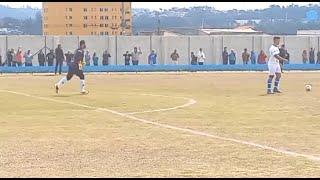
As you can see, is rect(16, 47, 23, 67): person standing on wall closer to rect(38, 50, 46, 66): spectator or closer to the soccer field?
rect(38, 50, 46, 66): spectator

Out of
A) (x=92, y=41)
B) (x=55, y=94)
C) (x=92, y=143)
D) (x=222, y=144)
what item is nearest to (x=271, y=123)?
(x=222, y=144)

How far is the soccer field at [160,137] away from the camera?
954 centimetres

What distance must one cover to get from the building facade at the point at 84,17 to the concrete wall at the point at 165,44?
26.2m

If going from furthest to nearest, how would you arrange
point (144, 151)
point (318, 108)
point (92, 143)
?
point (318, 108), point (92, 143), point (144, 151)

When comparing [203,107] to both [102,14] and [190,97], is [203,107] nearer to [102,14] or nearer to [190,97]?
[190,97]

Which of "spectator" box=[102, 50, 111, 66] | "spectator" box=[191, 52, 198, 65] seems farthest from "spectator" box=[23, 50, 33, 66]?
"spectator" box=[191, 52, 198, 65]

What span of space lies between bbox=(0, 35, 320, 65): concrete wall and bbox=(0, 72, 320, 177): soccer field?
121 feet

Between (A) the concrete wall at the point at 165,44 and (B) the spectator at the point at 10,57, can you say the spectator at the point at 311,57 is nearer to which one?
(A) the concrete wall at the point at 165,44

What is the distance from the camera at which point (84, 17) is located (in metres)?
92.6

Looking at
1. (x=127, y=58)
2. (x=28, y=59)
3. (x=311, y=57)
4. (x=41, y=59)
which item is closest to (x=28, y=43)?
(x=41, y=59)

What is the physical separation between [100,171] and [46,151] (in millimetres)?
2014

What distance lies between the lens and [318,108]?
1805 cm

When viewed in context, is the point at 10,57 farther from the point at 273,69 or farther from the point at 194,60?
the point at 273,69

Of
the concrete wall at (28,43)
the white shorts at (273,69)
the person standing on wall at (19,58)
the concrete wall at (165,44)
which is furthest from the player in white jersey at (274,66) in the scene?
the concrete wall at (28,43)
